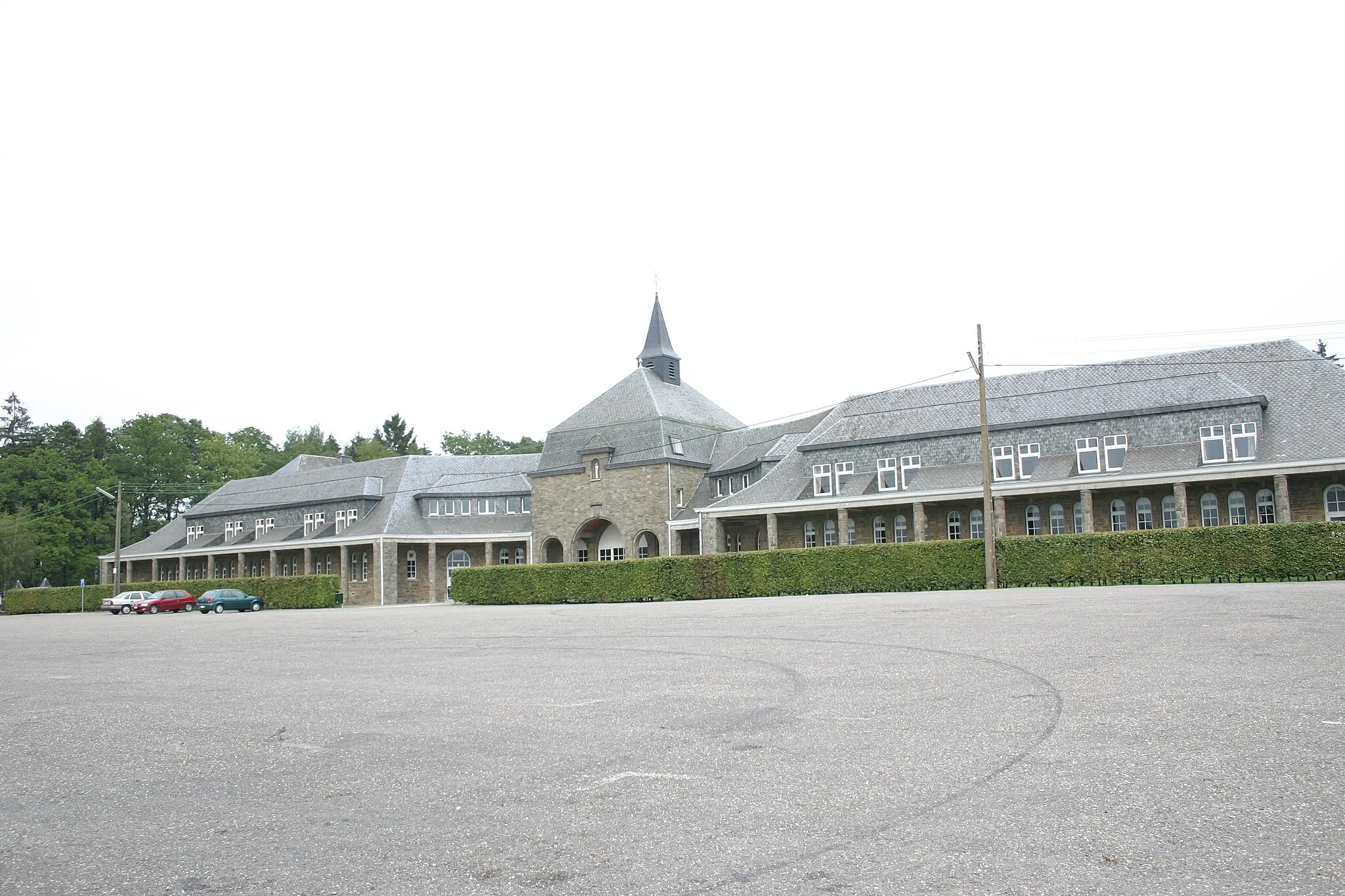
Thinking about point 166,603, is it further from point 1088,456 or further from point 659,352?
point 1088,456

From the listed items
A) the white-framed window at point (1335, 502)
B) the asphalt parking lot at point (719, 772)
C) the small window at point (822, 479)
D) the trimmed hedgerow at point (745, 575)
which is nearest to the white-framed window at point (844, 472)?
the small window at point (822, 479)

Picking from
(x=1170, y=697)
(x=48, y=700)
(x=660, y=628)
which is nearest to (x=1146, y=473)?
(x=660, y=628)

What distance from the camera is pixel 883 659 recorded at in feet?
41.4

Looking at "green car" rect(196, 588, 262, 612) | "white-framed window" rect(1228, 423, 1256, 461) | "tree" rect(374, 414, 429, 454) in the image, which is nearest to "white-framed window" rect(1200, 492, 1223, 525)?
"white-framed window" rect(1228, 423, 1256, 461)

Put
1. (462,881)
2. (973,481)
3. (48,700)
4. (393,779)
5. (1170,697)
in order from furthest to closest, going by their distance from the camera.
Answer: (973,481) → (48,700) → (1170,697) → (393,779) → (462,881)

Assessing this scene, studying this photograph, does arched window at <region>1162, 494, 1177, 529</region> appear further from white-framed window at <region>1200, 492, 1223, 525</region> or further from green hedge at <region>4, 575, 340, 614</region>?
green hedge at <region>4, 575, 340, 614</region>

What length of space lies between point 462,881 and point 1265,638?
1111 centimetres

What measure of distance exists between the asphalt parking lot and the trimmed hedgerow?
716 inches

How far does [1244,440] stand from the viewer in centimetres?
3881

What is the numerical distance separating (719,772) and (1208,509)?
38.7 metres

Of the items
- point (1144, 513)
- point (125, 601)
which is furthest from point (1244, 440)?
point (125, 601)

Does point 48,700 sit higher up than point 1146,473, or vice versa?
point 1146,473

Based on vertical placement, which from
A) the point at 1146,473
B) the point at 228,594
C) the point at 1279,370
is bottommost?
the point at 228,594

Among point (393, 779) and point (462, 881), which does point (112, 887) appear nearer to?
point (462, 881)
